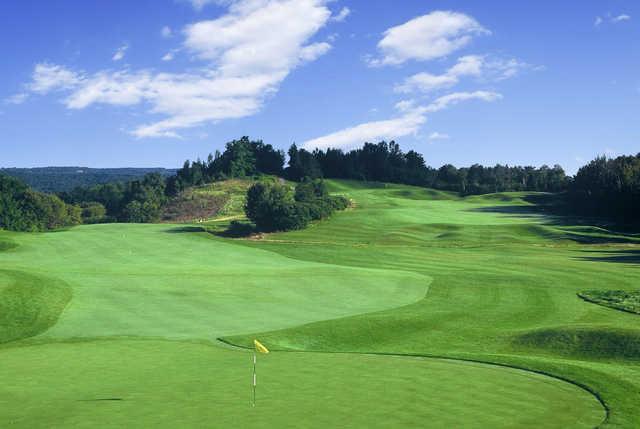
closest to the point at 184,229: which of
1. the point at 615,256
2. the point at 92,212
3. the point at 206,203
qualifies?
the point at 206,203

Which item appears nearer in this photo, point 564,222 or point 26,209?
point 564,222

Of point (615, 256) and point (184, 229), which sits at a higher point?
point (184, 229)

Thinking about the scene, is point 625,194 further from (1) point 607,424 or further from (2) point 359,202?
(1) point 607,424

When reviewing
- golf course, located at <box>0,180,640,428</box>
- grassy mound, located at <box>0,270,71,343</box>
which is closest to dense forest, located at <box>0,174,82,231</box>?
golf course, located at <box>0,180,640,428</box>

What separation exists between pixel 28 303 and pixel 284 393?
784 inches

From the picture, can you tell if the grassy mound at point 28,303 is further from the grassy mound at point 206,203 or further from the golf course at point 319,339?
the grassy mound at point 206,203

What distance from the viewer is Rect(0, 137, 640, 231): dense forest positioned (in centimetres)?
8919

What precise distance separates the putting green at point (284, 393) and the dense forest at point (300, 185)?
62409 millimetres

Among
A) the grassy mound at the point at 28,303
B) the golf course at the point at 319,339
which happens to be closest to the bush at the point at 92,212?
the golf course at the point at 319,339

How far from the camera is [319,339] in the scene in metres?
23.8

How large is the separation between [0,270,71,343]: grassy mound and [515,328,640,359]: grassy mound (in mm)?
19742

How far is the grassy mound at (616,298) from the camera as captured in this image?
1232 inches

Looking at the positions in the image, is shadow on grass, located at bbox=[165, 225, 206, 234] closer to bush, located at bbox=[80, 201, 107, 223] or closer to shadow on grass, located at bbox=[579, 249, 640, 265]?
shadow on grass, located at bbox=[579, 249, 640, 265]

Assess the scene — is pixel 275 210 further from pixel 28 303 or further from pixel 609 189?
pixel 609 189
